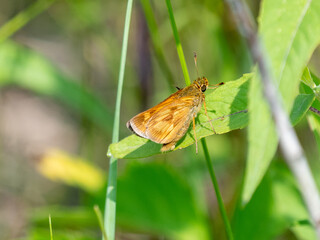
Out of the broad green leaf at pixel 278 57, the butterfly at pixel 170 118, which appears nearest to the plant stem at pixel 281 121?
the broad green leaf at pixel 278 57

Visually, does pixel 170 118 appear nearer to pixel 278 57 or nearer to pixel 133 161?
pixel 278 57

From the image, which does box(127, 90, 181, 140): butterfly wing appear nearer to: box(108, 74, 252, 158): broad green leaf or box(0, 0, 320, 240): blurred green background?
box(108, 74, 252, 158): broad green leaf

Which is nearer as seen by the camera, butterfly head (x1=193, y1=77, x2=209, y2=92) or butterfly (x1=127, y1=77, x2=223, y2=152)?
butterfly (x1=127, y1=77, x2=223, y2=152)

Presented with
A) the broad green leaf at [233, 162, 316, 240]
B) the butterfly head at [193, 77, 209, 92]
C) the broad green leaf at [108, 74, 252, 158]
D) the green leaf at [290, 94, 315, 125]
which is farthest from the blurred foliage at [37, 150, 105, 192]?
the green leaf at [290, 94, 315, 125]

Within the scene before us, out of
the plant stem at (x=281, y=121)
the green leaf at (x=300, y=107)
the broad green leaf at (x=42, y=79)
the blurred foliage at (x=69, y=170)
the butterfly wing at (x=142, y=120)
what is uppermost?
the broad green leaf at (x=42, y=79)

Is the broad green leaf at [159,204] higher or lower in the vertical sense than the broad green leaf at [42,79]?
lower

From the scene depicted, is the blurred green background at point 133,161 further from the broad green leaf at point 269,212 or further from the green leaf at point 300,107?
the green leaf at point 300,107

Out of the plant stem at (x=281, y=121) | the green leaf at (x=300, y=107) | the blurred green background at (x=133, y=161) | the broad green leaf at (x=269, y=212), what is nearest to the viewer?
the plant stem at (x=281, y=121)
